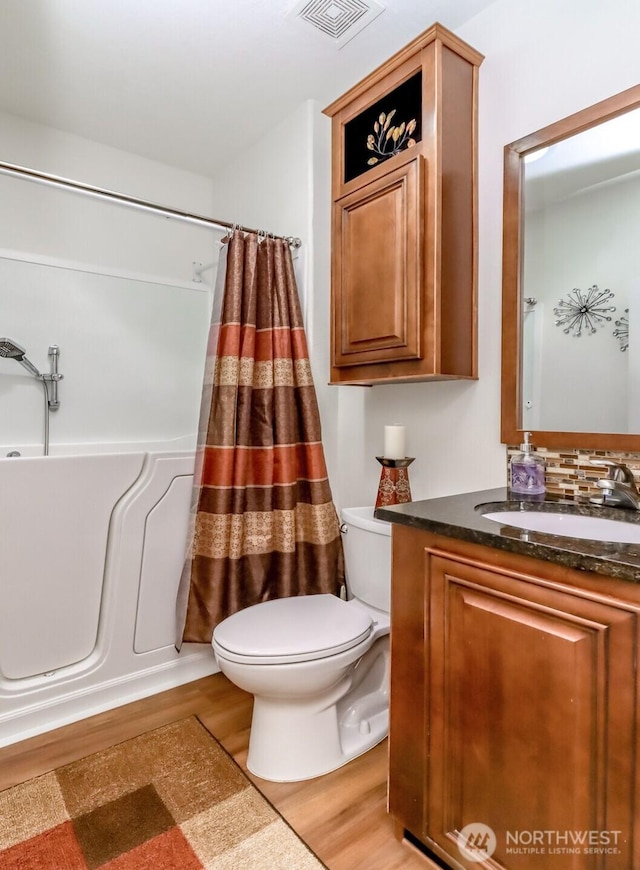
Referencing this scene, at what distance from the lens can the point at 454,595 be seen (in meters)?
1.05

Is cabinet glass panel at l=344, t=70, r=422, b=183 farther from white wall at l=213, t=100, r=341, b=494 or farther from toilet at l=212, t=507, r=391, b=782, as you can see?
toilet at l=212, t=507, r=391, b=782

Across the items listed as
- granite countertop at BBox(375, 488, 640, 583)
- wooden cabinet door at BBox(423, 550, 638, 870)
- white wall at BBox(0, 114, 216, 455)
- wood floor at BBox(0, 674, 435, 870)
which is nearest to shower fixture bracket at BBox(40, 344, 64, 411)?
white wall at BBox(0, 114, 216, 455)

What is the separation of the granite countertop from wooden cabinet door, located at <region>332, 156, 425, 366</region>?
19.5 inches

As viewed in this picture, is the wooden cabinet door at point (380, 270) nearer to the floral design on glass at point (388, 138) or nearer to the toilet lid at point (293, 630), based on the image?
the floral design on glass at point (388, 138)

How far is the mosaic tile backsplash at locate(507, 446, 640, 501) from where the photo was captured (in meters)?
1.30

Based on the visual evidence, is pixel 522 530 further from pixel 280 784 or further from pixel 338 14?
pixel 338 14

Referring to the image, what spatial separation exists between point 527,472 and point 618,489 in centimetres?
24

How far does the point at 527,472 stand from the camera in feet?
4.64

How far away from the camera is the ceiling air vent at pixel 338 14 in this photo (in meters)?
1.60

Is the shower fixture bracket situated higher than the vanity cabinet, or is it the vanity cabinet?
the shower fixture bracket

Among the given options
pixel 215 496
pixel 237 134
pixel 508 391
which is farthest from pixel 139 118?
pixel 508 391

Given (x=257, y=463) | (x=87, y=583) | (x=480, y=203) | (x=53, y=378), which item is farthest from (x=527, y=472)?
(x=53, y=378)

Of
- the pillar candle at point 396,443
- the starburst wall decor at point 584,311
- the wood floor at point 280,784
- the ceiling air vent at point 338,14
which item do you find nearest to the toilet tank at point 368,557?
the pillar candle at point 396,443

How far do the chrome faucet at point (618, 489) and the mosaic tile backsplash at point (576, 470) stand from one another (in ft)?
0.13
